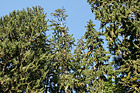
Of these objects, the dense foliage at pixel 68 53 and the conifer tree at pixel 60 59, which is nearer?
the dense foliage at pixel 68 53

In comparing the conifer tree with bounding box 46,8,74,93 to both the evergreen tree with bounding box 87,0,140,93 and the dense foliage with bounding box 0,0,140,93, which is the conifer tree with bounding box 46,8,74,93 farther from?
Result: the evergreen tree with bounding box 87,0,140,93

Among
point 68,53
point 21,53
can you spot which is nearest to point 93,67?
point 68,53

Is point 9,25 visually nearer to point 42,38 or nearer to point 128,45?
point 42,38

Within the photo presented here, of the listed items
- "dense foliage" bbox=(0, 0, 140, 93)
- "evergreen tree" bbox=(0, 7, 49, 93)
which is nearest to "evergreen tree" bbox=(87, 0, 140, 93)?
"dense foliage" bbox=(0, 0, 140, 93)

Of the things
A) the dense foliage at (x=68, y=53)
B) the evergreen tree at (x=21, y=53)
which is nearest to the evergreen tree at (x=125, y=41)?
the dense foliage at (x=68, y=53)

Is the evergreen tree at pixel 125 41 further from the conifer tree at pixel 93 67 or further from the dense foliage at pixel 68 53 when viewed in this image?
the conifer tree at pixel 93 67

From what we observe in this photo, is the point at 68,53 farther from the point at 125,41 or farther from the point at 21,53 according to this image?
the point at 125,41

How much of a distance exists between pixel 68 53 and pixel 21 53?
11242mm

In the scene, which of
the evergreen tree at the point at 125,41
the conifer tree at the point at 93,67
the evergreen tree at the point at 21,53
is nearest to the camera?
the evergreen tree at the point at 125,41

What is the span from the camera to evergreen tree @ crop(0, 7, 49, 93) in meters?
16.4

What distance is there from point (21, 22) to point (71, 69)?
38.3 ft

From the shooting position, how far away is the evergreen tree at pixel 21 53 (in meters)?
16.4

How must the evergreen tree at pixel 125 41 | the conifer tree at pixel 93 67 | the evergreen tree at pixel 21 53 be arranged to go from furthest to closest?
the conifer tree at pixel 93 67
the evergreen tree at pixel 21 53
the evergreen tree at pixel 125 41

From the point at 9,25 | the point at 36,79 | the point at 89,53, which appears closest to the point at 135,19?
the point at 36,79
